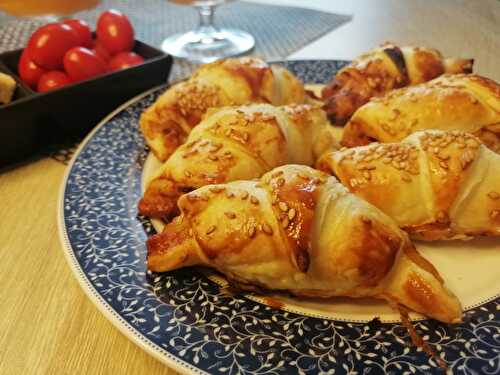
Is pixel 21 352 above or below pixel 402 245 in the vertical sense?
below

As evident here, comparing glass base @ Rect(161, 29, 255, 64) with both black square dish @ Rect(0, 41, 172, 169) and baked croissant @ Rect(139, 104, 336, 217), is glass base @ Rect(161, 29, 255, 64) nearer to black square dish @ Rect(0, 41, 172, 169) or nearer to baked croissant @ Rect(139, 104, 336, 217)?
black square dish @ Rect(0, 41, 172, 169)

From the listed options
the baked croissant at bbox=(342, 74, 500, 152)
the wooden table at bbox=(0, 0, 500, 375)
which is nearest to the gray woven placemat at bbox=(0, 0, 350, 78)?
the wooden table at bbox=(0, 0, 500, 375)

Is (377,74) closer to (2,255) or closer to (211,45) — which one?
(211,45)

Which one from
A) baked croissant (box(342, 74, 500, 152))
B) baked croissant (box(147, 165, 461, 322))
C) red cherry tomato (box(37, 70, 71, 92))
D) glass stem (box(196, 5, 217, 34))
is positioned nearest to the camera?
baked croissant (box(147, 165, 461, 322))

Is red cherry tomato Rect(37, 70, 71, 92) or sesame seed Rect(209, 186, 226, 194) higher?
sesame seed Rect(209, 186, 226, 194)

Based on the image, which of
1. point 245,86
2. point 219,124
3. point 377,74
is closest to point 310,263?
point 219,124

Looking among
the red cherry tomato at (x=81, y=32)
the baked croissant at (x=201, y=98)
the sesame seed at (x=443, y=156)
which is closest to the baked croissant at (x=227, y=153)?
the baked croissant at (x=201, y=98)

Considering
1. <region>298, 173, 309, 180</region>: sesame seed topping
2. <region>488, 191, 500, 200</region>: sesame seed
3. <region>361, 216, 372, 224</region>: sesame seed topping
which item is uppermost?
<region>298, 173, 309, 180</region>: sesame seed topping

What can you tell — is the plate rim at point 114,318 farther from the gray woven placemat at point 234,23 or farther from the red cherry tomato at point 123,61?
the gray woven placemat at point 234,23
